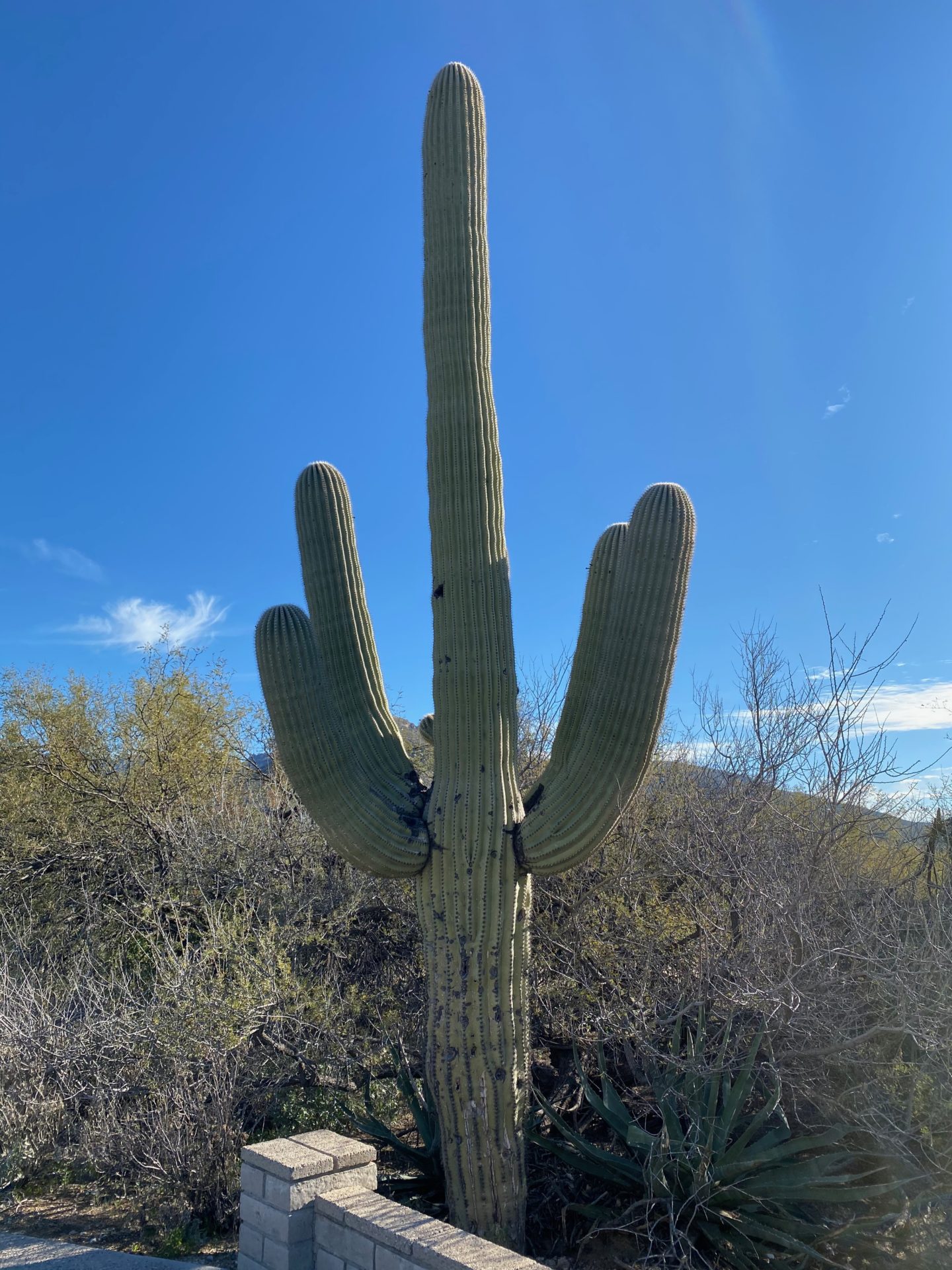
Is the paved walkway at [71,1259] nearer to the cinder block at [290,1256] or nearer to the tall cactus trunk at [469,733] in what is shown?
the cinder block at [290,1256]

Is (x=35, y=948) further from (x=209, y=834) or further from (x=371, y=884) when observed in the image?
(x=371, y=884)

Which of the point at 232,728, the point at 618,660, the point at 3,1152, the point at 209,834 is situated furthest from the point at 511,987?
the point at 232,728

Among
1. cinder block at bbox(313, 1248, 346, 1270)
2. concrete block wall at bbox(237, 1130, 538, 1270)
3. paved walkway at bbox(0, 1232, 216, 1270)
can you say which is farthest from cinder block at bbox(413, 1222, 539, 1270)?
paved walkway at bbox(0, 1232, 216, 1270)

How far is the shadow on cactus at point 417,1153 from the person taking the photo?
500 centimetres

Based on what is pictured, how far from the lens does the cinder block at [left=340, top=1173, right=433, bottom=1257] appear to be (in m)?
3.49

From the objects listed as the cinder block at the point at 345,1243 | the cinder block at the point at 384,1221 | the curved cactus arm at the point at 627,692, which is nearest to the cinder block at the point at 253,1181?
the cinder block at the point at 345,1243

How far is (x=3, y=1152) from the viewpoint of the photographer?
5.72 m

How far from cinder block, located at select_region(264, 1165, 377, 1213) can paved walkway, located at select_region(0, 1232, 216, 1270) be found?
0.79m

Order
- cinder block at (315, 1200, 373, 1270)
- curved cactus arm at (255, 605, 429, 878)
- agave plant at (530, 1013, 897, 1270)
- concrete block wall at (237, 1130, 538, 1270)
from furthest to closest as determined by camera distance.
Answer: curved cactus arm at (255, 605, 429, 878), agave plant at (530, 1013, 897, 1270), cinder block at (315, 1200, 373, 1270), concrete block wall at (237, 1130, 538, 1270)

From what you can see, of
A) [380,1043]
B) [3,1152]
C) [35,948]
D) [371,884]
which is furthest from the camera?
[35,948]

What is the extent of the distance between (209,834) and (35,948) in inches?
90.5

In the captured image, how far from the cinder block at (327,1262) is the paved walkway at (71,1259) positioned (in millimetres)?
844

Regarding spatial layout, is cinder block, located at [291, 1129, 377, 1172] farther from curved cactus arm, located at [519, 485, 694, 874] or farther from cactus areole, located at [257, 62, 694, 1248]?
curved cactus arm, located at [519, 485, 694, 874]

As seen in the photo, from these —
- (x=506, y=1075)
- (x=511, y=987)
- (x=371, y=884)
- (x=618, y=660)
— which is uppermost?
(x=618, y=660)
